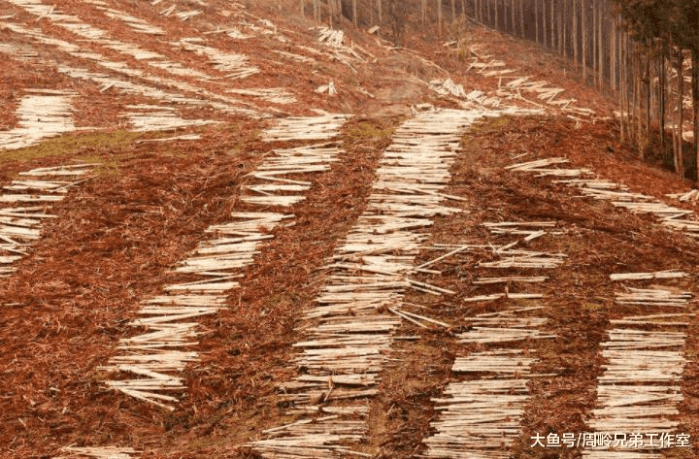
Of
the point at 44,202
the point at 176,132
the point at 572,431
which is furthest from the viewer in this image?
Answer: the point at 176,132

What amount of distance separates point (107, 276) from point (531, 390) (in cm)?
376

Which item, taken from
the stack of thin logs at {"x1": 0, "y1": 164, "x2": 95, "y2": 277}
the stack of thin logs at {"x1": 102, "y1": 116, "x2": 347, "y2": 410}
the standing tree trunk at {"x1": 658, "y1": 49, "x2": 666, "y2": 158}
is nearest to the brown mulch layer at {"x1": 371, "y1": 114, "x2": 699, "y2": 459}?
the standing tree trunk at {"x1": 658, "y1": 49, "x2": 666, "y2": 158}

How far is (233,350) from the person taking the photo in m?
6.97

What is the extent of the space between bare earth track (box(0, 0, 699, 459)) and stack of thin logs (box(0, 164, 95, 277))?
0.03 m

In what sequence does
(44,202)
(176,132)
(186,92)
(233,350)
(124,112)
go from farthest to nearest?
1. (186,92)
2. (124,112)
3. (176,132)
4. (44,202)
5. (233,350)

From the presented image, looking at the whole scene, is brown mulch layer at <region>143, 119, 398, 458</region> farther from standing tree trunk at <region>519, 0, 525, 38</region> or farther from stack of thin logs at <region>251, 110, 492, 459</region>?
standing tree trunk at <region>519, 0, 525, 38</region>

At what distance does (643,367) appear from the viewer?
6535mm

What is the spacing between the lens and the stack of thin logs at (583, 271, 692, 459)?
19.8 feet

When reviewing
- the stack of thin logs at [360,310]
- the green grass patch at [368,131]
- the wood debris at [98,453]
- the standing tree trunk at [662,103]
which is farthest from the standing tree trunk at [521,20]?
the wood debris at [98,453]

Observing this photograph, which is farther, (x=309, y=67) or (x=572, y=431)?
(x=309, y=67)

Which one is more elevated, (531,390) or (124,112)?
(124,112)

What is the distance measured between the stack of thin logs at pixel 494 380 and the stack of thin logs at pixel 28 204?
13.5 feet

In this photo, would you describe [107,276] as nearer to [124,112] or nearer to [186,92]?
[124,112]

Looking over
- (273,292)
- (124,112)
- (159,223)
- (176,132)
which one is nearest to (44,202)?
(159,223)
